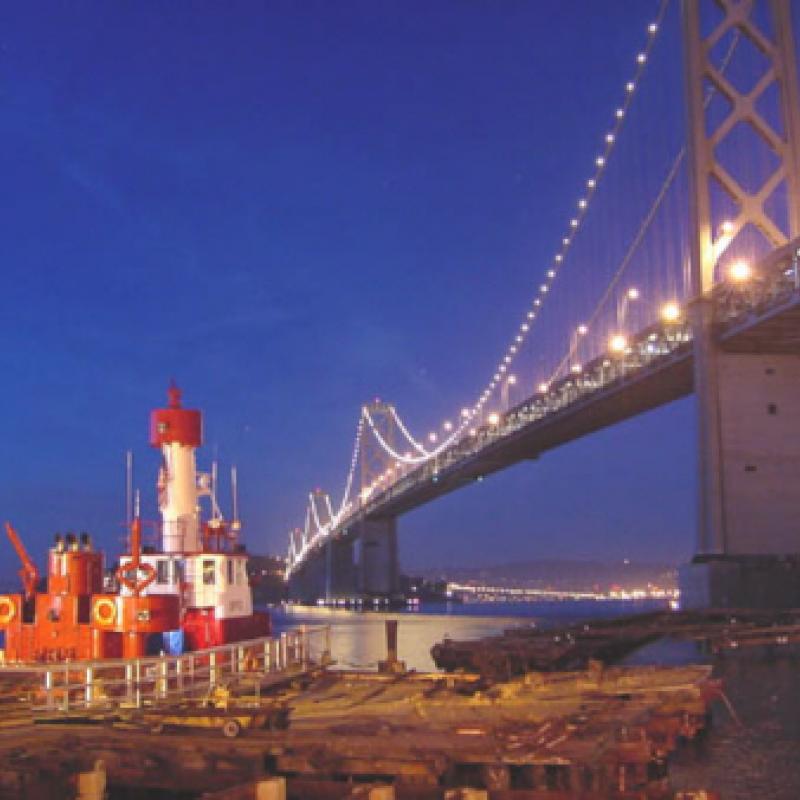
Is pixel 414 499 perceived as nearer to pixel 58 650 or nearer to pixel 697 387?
pixel 697 387

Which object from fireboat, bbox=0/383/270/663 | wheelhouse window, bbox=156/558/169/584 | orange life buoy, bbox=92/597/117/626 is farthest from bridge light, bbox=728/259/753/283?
orange life buoy, bbox=92/597/117/626

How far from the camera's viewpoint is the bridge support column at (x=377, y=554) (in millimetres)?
129875

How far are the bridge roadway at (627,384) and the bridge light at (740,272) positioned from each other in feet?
0.93

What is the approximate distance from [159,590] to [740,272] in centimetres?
3503

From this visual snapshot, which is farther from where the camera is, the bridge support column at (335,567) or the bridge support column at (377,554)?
the bridge support column at (335,567)

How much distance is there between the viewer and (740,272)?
50.4m

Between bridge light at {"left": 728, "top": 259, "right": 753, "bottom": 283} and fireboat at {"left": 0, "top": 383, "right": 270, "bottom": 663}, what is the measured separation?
31451 mm

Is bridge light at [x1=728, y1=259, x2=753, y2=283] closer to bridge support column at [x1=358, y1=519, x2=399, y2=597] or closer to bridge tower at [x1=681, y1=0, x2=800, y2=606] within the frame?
bridge tower at [x1=681, y1=0, x2=800, y2=606]

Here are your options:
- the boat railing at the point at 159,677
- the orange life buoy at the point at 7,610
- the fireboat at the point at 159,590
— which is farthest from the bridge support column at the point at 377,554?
the orange life buoy at the point at 7,610

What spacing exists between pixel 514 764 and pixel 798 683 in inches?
839

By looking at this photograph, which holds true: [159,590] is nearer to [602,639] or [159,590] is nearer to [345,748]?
[345,748]

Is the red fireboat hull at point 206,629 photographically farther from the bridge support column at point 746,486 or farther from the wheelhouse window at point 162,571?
the bridge support column at point 746,486

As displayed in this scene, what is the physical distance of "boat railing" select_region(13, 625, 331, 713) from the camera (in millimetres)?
15570

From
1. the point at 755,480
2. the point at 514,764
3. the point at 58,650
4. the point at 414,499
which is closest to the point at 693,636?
the point at 755,480
